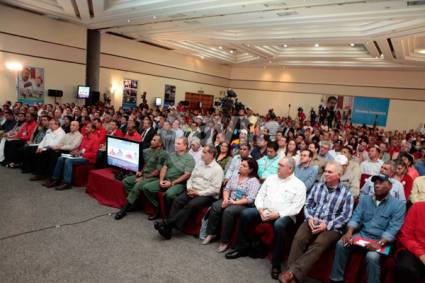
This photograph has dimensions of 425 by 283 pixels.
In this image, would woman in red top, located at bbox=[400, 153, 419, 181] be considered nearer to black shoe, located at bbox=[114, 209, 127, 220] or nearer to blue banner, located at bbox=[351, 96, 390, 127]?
black shoe, located at bbox=[114, 209, 127, 220]

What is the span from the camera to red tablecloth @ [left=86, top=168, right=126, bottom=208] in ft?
13.9

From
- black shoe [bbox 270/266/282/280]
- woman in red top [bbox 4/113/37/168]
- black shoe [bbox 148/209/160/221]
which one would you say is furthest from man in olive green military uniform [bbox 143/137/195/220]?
woman in red top [bbox 4/113/37/168]

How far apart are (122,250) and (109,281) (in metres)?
0.52

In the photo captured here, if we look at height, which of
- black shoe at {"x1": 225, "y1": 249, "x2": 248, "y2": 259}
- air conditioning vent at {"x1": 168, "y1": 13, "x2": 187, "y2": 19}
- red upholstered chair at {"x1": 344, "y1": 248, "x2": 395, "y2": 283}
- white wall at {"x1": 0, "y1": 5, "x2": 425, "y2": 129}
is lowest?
black shoe at {"x1": 225, "y1": 249, "x2": 248, "y2": 259}

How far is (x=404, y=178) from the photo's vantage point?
12.7 feet

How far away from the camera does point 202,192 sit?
11.9 feet

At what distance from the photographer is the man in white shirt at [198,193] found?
3477 mm

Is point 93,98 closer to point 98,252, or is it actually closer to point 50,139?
point 50,139

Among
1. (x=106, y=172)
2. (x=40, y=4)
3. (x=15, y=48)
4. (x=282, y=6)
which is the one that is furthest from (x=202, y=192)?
(x=15, y=48)

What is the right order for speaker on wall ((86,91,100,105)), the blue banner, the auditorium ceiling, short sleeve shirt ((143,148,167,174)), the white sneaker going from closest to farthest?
1. the white sneaker
2. short sleeve shirt ((143,148,167,174))
3. the auditorium ceiling
4. speaker on wall ((86,91,100,105))
5. the blue banner

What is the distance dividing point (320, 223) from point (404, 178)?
1807 millimetres

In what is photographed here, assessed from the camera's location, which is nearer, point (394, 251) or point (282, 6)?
point (394, 251)

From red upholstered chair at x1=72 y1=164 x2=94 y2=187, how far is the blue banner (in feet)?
47.4

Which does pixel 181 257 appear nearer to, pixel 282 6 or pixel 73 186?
pixel 73 186
